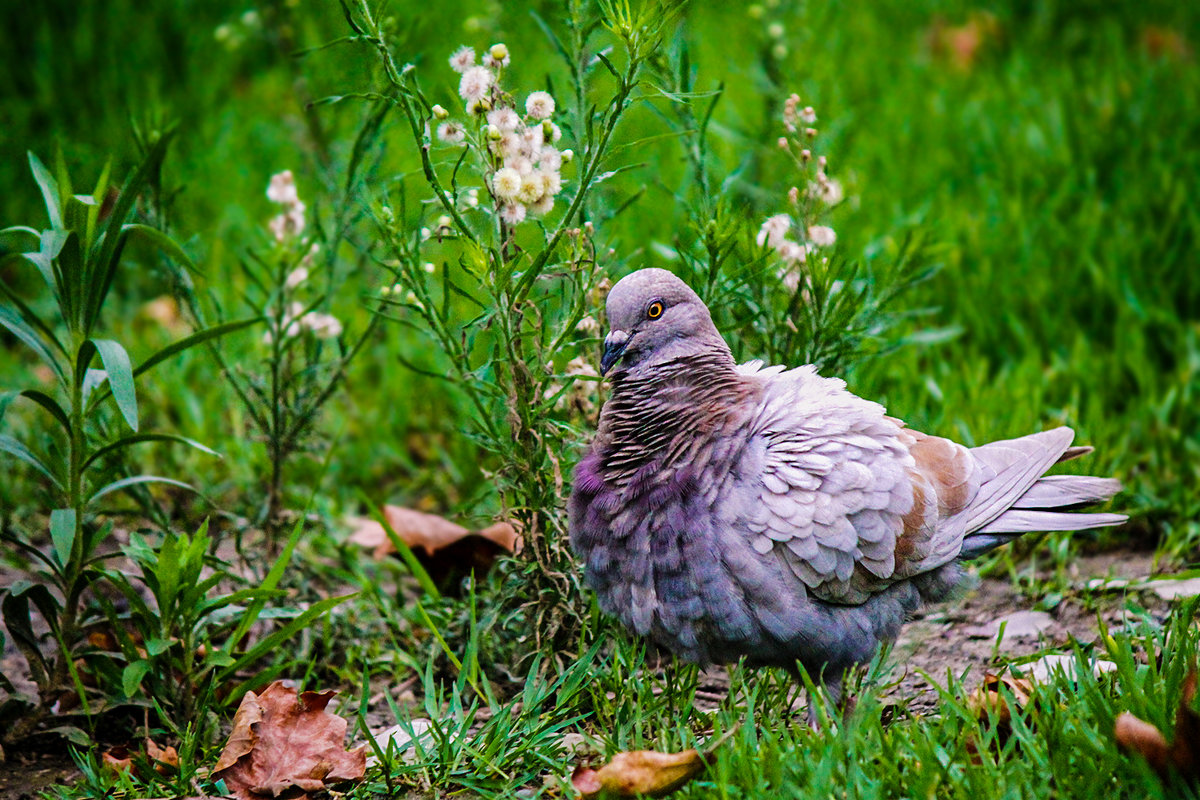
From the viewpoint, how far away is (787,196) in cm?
324

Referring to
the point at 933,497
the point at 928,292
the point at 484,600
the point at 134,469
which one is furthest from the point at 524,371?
the point at 928,292

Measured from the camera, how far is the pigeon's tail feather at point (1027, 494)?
103 inches

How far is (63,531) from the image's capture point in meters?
2.46

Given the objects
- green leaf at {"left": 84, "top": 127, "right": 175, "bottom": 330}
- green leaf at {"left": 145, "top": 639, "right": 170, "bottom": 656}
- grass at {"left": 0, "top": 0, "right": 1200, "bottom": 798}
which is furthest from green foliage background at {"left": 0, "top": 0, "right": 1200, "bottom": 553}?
green leaf at {"left": 145, "top": 639, "right": 170, "bottom": 656}

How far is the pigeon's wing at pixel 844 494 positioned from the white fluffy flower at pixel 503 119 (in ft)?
2.74

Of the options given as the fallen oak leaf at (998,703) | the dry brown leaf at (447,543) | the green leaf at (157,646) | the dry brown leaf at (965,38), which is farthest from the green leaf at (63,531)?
the dry brown leaf at (965,38)

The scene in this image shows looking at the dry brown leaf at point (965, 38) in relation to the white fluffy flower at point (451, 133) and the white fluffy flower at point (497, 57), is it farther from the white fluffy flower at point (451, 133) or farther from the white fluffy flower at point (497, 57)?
the white fluffy flower at point (451, 133)

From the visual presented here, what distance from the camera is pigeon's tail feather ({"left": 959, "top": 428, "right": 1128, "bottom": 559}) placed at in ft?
8.62

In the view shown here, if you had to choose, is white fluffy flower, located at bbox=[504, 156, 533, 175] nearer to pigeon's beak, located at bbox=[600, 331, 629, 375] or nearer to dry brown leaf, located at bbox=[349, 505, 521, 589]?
pigeon's beak, located at bbox=[600, 331, 629, 375]

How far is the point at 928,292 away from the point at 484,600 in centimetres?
241

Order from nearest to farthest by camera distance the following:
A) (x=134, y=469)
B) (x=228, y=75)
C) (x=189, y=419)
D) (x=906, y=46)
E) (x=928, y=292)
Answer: (x=134, y=469), (x=189, y=419), (x=928, y=292), (x=228, y=75), (x=906, y=46)

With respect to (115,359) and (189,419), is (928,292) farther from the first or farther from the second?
(115,359)

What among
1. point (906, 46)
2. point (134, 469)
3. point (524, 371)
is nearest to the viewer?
point (524, 371)

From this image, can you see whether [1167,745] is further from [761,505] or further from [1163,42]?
[1163,42]
